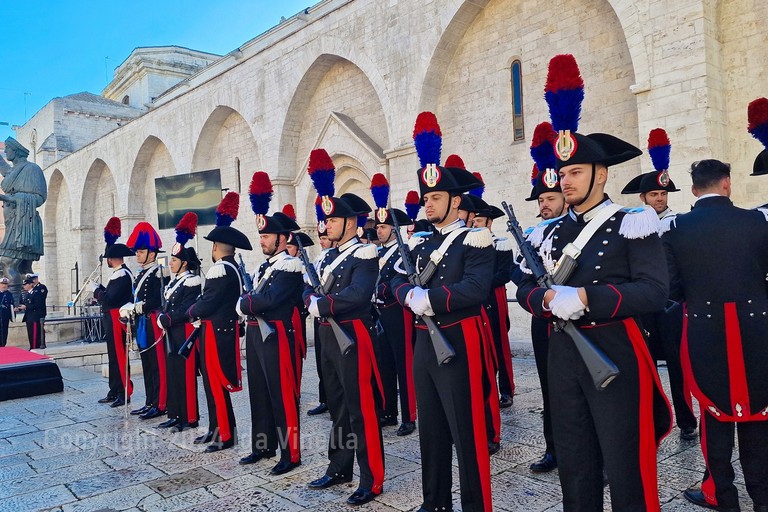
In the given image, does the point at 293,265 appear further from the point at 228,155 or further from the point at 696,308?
the point at 228,155

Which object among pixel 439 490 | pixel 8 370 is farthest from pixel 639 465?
pixel 8 370

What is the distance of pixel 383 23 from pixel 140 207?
15.0m

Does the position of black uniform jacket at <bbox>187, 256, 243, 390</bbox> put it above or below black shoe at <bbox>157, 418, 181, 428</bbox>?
above

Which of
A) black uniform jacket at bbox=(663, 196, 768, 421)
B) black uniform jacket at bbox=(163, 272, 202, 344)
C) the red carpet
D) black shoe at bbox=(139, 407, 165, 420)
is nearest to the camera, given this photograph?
black uniform jacket at bbox=(663, 196, 768, 421)

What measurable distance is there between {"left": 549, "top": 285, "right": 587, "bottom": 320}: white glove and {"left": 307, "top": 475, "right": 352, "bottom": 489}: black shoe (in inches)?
83.9

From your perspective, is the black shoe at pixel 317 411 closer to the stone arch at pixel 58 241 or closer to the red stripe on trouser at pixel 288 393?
the red stripe on trouser at pixel 288 393

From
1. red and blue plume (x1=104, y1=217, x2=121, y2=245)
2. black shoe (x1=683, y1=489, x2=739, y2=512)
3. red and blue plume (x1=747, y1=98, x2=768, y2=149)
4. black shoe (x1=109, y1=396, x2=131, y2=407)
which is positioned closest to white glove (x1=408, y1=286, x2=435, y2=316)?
black shoe (x1=683, y1=489, x2=739, y2=512)

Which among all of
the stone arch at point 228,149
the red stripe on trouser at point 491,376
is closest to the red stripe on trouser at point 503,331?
the red stripe on trouser at point 491,376

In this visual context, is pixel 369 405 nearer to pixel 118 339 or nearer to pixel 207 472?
pixel 207 472

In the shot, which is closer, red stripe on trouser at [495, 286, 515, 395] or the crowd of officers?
the crowd of officers

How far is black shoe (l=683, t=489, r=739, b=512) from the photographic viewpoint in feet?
9.66

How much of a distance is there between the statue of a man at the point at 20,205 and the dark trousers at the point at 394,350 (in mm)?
10427

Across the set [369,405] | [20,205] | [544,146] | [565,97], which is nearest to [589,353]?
[565,97]

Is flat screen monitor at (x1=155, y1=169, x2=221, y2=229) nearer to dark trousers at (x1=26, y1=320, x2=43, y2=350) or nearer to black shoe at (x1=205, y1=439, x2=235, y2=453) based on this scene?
dark trousers at (x1=26, y1=320, x2=43, y2=350)
